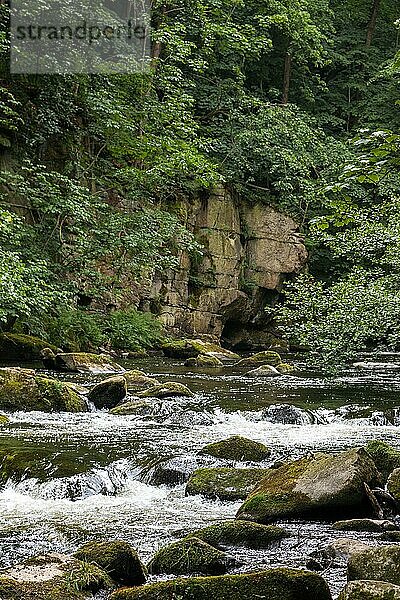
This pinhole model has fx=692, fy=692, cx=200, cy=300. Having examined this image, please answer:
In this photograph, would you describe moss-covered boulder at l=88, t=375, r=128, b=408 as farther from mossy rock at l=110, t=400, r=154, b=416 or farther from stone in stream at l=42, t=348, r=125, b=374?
stone in stream at l=42, t=348, r=125, b=374

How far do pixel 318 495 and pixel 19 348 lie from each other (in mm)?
12248

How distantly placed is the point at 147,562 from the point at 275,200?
85.1ft

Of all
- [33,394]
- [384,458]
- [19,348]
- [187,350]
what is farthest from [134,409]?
[187,350]

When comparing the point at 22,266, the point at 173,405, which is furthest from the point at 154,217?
the point at 173,405

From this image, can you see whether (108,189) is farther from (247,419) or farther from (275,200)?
(247,419)

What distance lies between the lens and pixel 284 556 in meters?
5.39

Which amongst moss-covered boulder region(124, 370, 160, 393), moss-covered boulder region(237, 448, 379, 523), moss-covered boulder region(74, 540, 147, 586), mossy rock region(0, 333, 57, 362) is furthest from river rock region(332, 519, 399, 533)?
mossy rock region(0, 333, 57, 362)

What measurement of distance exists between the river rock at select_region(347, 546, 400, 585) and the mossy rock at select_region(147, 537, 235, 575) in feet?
3.04

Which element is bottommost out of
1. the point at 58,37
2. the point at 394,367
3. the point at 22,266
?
the point at 394,367

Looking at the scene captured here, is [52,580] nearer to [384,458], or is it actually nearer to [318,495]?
[318,495]

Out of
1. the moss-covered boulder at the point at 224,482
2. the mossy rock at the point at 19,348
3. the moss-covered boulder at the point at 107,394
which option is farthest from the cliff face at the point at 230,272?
the moss-covered boulder at the point at 224,482

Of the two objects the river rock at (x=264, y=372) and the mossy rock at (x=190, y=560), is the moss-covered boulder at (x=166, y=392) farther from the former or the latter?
the mossy rock at (x=190, y=560)

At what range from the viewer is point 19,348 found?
17328 millimetres

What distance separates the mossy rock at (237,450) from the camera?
8.45m
